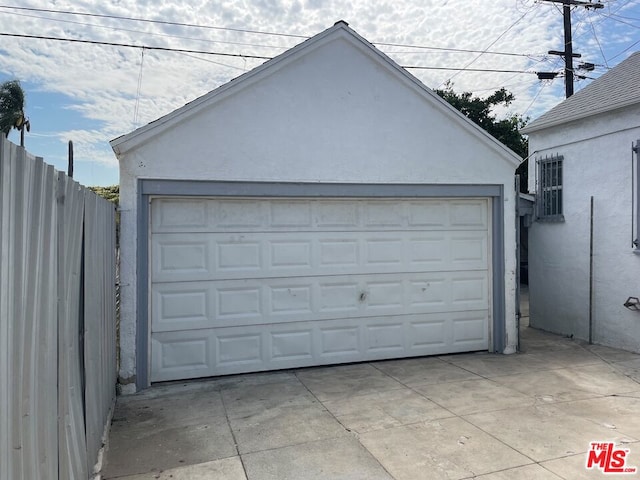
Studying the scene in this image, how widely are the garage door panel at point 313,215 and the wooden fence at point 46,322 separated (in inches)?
93.4

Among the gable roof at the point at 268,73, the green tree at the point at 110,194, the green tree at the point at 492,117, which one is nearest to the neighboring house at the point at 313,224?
the gable roof at the point at 268,73

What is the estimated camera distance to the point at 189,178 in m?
6.12

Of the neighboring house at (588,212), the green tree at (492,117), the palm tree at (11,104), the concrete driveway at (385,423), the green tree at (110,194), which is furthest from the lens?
the palm tree at (11,104)

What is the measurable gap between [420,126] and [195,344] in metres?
4.49

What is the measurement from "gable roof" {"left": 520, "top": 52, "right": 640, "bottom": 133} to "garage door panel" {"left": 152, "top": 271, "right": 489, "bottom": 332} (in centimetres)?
341

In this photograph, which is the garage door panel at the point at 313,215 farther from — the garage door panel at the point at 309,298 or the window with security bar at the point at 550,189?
the window with security bar at the point at 550,189

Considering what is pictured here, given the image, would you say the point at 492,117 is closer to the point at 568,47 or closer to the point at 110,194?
the point at 568,47

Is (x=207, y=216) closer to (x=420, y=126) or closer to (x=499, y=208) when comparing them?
(x=420, y=126)

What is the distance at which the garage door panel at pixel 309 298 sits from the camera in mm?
6312

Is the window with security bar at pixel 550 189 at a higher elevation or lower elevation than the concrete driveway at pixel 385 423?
higher

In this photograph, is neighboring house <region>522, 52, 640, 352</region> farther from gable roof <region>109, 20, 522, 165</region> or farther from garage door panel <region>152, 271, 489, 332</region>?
garage door panel <region>152, 271, 489, 332</region>

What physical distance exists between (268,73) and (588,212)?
601cm

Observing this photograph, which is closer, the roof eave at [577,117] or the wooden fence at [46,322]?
the wooden fence at [46,322]

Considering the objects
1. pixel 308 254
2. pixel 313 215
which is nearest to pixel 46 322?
pixel 308 254
